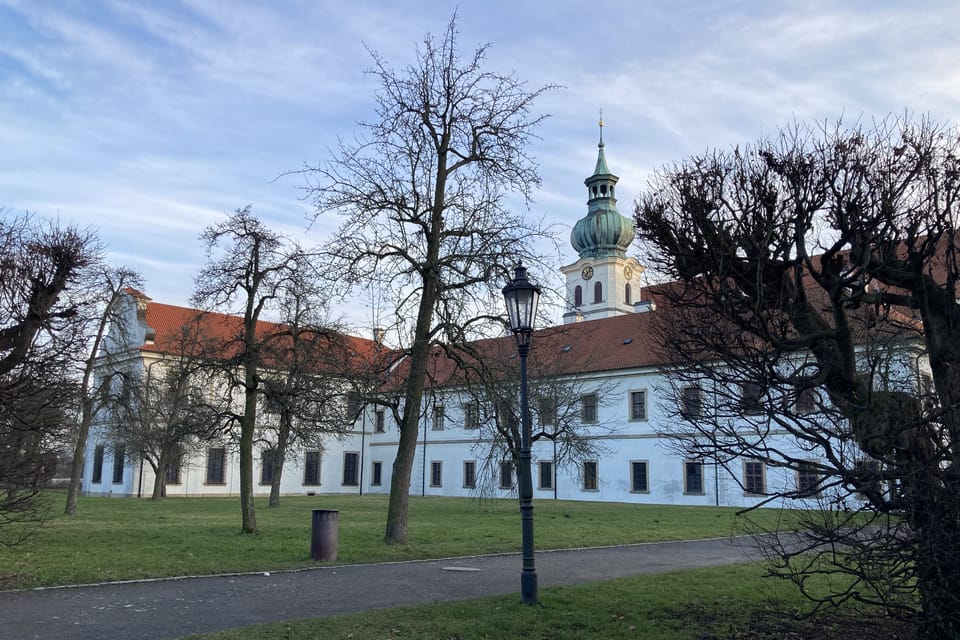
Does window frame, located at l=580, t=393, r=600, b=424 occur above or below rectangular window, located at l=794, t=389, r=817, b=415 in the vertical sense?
above

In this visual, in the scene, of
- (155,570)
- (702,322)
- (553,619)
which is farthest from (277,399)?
(702,322)

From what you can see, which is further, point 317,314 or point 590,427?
point 590,427

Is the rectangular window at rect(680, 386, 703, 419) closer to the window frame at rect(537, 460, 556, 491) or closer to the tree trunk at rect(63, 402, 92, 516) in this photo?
the tree trunk at rect(63, 402, 92, 516)

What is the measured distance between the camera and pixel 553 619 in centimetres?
905

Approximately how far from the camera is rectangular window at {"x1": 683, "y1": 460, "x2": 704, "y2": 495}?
1672 inches

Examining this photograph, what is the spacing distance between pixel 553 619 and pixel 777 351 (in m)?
4.10

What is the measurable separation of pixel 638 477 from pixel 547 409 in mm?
16906

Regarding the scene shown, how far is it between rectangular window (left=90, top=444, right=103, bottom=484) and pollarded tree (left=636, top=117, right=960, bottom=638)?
5438cm

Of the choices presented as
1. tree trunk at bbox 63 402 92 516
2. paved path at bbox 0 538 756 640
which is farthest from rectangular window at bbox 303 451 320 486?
paved path at bbox 0 538 756 640

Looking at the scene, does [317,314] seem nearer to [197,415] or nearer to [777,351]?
[197,415]

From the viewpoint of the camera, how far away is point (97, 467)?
54.2 metres

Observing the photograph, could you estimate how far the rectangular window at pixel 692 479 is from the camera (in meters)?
42.5

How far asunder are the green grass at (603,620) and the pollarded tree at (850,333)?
3.61 feet

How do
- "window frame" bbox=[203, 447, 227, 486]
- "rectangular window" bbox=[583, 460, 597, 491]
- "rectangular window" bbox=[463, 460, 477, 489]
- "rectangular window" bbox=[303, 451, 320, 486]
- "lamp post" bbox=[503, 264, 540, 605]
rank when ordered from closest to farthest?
"lamp post" bbox=[503, 264, 540, 605], "rectangular window" bbox=[583, 460, 597, 491], "window frame" bbox=[203, 447, 227, 486], "rectangular window" bbox=[463, 460, 477, 489], "rectangular window" bbox=[303, 451, 320, 486]
